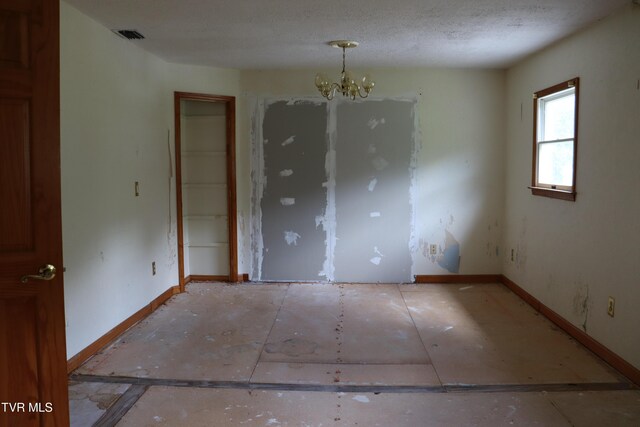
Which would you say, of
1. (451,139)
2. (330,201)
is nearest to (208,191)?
(330,201)

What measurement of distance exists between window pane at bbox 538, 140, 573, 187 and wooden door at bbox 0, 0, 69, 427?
3.71 metres

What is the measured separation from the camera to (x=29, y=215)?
75.7 inches

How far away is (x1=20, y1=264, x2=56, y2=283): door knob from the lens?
74.7 inches

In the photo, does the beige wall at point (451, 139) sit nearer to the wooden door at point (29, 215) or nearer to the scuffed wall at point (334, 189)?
the scuffed wall at point (334, 189)

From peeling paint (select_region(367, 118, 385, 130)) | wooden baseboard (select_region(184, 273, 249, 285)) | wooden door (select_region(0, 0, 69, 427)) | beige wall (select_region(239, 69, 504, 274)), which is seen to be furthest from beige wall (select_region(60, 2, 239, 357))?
peeling paint (select_region(367, 118, 385, 130))

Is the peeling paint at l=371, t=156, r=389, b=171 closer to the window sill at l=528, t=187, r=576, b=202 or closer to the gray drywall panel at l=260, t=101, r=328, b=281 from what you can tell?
the gray drywall panel at l=260, t=101, r=328, b=281

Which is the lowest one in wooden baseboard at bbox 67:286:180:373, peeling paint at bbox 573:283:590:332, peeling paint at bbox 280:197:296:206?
wooden baseboard at bbox 67:286:180:373

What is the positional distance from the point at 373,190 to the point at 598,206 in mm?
2452

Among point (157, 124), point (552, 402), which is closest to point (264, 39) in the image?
point (157, 124)

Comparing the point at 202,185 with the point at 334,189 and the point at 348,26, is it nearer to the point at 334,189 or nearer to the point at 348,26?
the point at 334,189

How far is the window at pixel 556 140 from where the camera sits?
3941 millimetres

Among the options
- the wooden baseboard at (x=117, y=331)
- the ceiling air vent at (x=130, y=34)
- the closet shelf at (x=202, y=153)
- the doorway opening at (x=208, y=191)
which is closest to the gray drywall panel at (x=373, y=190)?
the doorway opening at (x=208, y=191)

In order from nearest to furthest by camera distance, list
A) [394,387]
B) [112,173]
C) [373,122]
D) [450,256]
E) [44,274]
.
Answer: [44,274]
[394,387]
[112,173]
[373,122]
[450,256]

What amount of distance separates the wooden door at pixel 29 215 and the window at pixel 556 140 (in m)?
3.57
